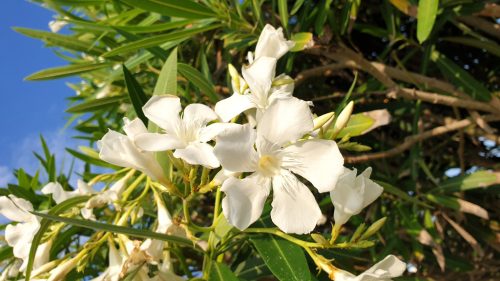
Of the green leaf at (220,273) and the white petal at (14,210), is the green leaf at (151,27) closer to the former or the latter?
the white petal at (14,210)

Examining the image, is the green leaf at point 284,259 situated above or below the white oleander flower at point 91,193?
below

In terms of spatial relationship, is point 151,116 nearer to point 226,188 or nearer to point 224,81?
point 226,188

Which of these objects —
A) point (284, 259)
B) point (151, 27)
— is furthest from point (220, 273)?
point (151, 27)

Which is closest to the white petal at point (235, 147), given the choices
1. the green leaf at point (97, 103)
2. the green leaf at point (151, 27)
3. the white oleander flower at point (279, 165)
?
the white oleander flower at point (279, 165)

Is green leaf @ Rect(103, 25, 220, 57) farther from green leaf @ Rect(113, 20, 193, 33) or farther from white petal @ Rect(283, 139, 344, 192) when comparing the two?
white petal @ Rect(283, 139, 344, 192)

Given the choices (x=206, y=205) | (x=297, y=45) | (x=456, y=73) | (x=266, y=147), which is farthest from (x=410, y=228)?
(x=266, y=147)

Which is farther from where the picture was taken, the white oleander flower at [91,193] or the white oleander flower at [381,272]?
the white oleander flower at [91,193]
